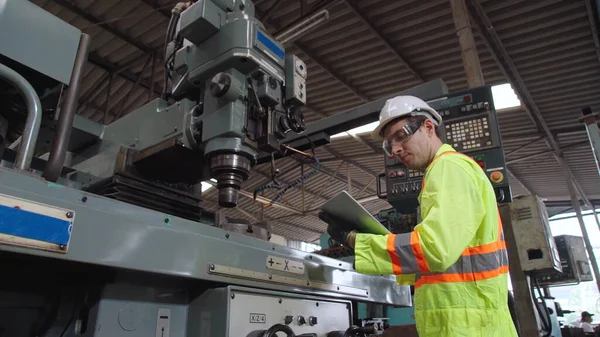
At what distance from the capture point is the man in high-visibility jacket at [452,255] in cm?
105

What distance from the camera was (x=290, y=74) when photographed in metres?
1.43

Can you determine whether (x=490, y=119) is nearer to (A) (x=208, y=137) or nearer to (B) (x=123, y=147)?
(A) (x=208, y=137)

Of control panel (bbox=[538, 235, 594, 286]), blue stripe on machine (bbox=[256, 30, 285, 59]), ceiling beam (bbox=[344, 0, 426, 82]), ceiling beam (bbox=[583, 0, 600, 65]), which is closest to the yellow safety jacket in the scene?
blue stripe on machine (bbox=[256, 30, 285, 59])

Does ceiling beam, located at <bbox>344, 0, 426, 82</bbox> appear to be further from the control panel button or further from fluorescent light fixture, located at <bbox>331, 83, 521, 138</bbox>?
the control panel button

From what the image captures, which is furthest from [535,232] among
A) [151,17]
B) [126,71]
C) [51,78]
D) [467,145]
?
[126,71]

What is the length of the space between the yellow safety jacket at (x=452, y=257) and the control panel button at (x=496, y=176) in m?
0.91

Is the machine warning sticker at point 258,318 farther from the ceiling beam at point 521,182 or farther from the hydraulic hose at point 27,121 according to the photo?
the ceiling beam at point 521,182

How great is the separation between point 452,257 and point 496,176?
117 centimetres

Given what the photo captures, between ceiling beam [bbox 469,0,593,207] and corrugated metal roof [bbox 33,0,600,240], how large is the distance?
72 mm

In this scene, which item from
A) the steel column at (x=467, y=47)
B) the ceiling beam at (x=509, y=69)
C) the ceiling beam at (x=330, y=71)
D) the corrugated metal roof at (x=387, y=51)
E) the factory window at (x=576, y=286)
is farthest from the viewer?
the factory window at (x=576, y=286)

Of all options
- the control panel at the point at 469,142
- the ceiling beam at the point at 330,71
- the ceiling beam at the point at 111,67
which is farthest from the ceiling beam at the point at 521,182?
the ceiling beam at the point at 111,67

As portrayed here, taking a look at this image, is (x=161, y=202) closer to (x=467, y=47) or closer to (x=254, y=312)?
(x=254, y=312)

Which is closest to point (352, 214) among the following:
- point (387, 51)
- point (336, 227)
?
point (336, 227)

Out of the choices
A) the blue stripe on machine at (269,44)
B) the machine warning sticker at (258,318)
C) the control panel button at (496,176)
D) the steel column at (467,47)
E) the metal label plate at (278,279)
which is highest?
the steel column at (467,47)
